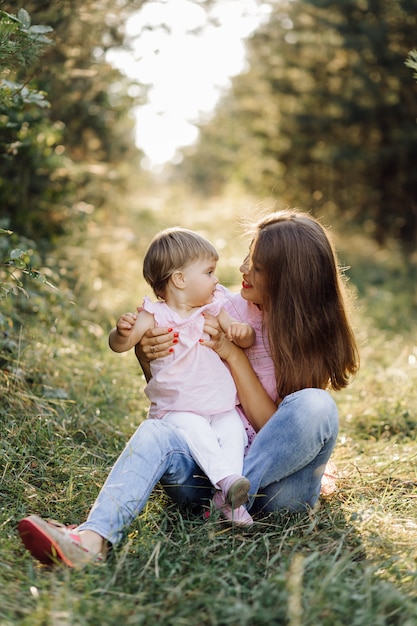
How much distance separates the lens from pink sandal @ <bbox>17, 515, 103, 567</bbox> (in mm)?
1969

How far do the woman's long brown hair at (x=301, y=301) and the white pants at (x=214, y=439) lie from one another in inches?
9.8

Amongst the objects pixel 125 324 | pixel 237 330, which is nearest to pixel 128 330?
pixel 125 324

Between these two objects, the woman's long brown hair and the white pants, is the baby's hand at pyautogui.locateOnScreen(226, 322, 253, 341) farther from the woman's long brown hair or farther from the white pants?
the white pants

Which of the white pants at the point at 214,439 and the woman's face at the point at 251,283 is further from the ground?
the woman's face at the point at 251,283

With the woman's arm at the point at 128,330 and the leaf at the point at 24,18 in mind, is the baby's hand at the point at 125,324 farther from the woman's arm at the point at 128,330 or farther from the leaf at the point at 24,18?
the leaf at the point at 24,18

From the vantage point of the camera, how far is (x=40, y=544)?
1980 mm

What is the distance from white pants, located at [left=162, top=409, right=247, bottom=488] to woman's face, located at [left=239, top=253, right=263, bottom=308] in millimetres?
→ 437

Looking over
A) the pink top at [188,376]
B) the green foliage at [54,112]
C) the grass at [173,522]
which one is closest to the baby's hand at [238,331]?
the pink top at [188,376]

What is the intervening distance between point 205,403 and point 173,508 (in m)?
0.41

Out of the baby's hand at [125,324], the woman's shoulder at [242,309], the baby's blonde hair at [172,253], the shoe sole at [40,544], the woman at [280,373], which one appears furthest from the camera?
the woman's shoulder at [242,309]

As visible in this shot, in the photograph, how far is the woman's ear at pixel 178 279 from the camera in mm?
2604

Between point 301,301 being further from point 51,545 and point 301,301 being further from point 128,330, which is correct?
point 51,545

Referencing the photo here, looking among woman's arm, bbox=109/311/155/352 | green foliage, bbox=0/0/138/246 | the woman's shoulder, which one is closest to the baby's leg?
woman's arm, bbox=109/311/155/352

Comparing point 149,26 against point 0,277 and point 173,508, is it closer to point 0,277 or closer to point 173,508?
point 0,277
